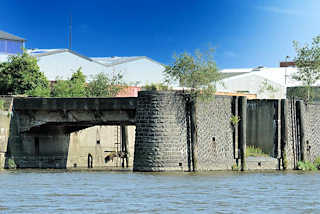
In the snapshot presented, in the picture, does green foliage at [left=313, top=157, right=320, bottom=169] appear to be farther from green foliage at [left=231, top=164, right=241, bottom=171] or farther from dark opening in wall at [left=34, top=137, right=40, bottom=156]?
dark opening in wall at [left=34, top=137, right=40, bottom=156]

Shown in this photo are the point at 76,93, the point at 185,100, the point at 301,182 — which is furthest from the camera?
the point at 76,93

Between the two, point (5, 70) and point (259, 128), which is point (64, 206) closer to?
point (259, 128)

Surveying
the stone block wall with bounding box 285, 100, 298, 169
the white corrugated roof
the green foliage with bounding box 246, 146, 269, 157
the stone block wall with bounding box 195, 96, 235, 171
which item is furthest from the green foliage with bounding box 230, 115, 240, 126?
the white corrugated roof

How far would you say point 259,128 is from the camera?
66.8m

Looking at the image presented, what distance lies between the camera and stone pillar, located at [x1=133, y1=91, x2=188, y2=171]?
5728 centimetres

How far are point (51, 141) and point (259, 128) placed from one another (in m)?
15.5

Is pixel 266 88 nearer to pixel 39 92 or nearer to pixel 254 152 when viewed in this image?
pixel 254 152

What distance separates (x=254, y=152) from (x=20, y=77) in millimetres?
22144

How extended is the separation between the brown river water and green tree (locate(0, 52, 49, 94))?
1983 centimetres

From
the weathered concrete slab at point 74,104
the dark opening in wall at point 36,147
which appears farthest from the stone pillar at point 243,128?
the dark opening in wall at point 36,147

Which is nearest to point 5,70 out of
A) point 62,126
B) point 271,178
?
point 62,126

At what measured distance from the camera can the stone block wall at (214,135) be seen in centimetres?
6009

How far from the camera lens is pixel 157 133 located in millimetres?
57312

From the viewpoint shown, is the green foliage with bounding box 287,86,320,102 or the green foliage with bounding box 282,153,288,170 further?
the green foliage with bounding box 287,86,320,102
